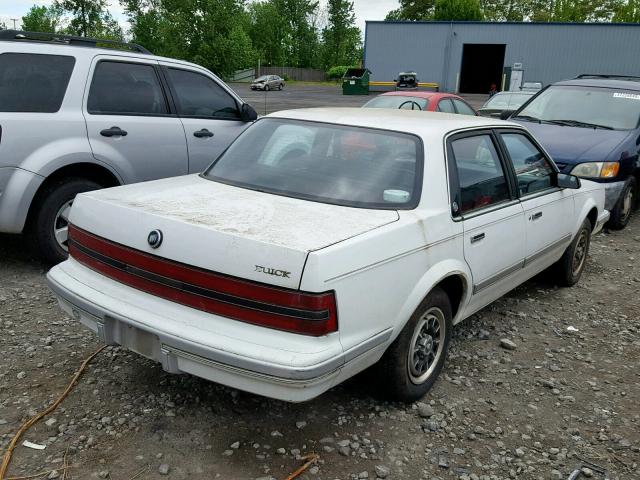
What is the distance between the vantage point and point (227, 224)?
2.84 metres

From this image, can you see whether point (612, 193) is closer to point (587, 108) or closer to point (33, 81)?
point (587, 108)

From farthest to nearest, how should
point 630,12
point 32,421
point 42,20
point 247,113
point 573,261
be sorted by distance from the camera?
point 42,20 → point 630,12 → point 247,113 → point 573,261 → point 32,421

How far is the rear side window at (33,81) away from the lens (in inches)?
190

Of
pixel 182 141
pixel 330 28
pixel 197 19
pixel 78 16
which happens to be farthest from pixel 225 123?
pixel 330 28

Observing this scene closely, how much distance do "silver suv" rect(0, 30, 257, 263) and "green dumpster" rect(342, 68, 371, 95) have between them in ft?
121

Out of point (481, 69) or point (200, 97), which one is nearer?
point (200, 97)

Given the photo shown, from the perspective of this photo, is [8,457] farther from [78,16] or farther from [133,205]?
[78,16]

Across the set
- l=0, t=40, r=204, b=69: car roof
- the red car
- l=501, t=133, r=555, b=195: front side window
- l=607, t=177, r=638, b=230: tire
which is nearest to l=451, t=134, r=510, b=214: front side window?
l=501, t=133, r=555, b=195: front side window

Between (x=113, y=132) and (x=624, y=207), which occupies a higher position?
(x=113, y=132)

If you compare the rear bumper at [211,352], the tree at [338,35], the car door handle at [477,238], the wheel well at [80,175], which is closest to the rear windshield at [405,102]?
the wheel well at [80,175]

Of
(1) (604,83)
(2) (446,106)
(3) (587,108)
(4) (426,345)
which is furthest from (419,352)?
(2) (446,106)

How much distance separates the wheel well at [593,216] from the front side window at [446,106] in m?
4.89

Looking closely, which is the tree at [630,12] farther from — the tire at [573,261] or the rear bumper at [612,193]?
the tire at [573,261]

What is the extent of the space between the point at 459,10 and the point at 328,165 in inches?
2444
